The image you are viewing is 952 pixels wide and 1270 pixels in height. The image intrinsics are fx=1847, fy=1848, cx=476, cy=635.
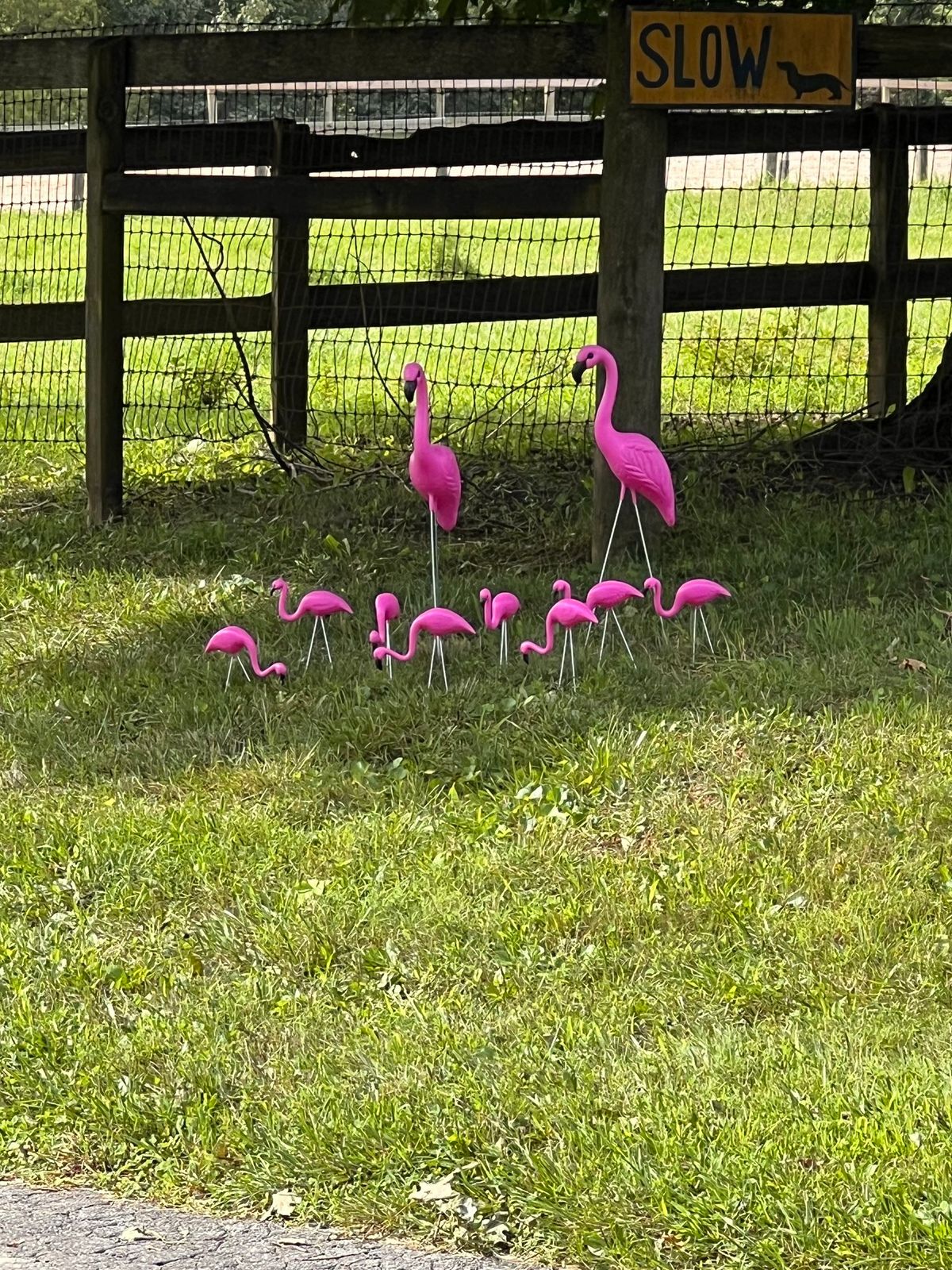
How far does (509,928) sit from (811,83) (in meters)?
3.87

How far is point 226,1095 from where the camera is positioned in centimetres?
358

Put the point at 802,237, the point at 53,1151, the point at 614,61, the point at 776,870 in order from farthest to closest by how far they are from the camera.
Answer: the point at 802,237 < the point at 614,61 < the point at 776,870 < the point at 53,1151

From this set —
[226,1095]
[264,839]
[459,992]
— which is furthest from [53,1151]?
[264,839]

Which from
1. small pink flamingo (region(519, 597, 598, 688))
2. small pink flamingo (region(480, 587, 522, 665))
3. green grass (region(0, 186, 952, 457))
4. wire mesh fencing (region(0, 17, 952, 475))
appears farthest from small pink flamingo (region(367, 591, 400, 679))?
green grass (region(0, 186, 952, 457))

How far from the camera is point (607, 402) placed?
609 centimetres

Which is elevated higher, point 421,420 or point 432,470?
point 421,420

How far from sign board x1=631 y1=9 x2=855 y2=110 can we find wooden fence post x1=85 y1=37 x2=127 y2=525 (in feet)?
8.52

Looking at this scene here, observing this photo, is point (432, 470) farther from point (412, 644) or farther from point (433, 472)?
point (412, 644)

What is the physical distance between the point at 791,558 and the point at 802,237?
12741 mm

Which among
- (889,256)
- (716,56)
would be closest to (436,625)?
(716,56)

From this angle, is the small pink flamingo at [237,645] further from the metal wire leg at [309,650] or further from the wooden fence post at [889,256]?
the wooden fence post at [889,256]

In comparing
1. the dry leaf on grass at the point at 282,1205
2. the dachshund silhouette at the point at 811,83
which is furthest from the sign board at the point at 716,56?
the dry leaf on grass at the point at 282,1205

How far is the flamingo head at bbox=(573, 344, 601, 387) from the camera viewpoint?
5.89m

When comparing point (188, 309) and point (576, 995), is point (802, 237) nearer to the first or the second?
point (188, 309)
